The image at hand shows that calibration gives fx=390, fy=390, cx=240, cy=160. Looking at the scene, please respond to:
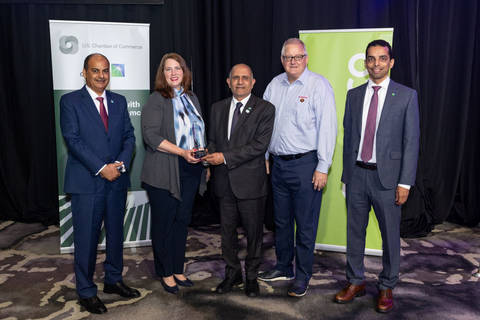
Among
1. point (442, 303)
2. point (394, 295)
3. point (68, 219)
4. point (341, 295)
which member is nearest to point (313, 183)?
point (341, 295)

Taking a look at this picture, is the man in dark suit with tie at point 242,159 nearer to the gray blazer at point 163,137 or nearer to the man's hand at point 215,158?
the man's hand at point 215,158

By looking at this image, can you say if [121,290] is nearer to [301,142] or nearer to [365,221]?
[301,142]

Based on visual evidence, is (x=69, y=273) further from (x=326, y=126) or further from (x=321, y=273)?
(x=326, y=126)

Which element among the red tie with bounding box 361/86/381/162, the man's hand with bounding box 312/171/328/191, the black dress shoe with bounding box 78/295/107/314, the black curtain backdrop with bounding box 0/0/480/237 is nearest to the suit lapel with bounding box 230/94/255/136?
the man's hand with bounding box 312/171/328/191

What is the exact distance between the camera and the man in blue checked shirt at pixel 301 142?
2789mm

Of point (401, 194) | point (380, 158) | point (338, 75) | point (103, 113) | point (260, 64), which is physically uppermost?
point (260, 64)

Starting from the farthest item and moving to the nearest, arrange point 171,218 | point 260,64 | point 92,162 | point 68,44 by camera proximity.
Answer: point 260,64
point 68,44
point 171,218
point 92,162

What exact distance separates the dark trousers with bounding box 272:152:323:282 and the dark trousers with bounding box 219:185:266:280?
8.6 inches

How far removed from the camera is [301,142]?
284 centimetres

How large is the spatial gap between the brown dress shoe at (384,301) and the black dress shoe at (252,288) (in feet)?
2.80

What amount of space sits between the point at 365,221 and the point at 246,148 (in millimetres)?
1013

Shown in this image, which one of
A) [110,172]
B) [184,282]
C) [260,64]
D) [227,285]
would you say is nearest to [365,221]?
[227,285]

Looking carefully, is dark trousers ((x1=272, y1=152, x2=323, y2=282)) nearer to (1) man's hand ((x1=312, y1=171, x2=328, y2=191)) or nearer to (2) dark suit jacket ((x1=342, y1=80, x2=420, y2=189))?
(1) man's hand ((x1=312, y1=171, x2=328, y2=191))

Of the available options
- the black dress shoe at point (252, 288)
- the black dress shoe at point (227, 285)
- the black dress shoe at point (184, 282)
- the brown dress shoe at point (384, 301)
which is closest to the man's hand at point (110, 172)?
the black dress shoe at point (184, 282)
